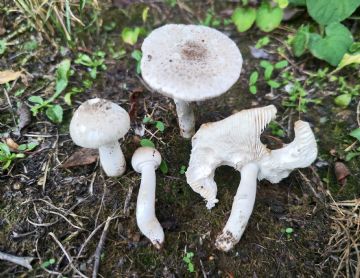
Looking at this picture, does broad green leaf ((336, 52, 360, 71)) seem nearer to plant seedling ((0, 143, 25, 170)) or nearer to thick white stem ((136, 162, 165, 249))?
thick white stem ((136, 162, 165, 249))

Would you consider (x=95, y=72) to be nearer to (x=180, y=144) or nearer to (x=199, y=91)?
(x=180, y=144)

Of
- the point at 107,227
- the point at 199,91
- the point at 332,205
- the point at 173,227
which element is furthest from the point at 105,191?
the point at 332,205

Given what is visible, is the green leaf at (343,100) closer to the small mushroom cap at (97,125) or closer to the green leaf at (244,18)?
the green leaf at (244,18)

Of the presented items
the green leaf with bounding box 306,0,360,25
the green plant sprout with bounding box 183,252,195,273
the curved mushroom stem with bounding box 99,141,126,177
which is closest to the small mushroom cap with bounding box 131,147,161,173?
the curved mushroom stem with bounding box 99,141,126,177

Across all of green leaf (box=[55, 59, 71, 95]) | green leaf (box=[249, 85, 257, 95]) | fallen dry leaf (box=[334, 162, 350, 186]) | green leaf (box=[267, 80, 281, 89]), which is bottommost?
fallen dry leaf (box=[334, 162, 350, 186])

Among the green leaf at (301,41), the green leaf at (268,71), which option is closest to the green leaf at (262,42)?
the green leaf at (301,41)
